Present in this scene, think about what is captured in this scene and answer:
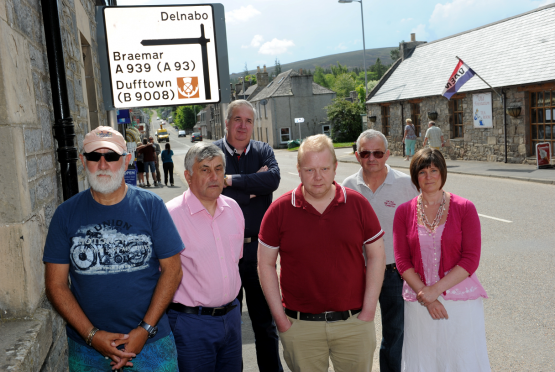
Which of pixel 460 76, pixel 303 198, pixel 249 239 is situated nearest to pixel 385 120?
pixel 460 76

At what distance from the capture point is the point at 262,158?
4074 mm

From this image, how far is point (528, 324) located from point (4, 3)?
4.86m

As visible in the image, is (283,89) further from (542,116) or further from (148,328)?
(148,328)

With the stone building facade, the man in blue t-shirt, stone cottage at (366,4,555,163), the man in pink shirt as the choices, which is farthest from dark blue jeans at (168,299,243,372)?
stone cottage at (366,4,555,163)

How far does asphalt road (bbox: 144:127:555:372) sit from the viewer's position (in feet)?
13.3

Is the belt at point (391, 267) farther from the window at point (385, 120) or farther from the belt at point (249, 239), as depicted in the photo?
the window at point (385, 120)

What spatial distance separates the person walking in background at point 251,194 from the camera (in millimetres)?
3752

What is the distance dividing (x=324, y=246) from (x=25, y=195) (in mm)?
1630

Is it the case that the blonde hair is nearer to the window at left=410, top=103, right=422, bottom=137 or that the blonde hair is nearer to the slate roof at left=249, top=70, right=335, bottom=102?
the window at left=410, top=103, right=422, bottom=137

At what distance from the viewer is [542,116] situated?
54.3ft

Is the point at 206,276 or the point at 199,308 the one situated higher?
the point at 206,276

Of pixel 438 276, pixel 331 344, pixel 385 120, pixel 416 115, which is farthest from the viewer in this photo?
pixel 385 120

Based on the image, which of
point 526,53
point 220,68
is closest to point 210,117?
point 526,53

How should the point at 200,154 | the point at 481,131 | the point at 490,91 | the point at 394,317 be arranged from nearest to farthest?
the point at 200,154 → the point at 394,317 → the point at 490,91 → the point at 481,131
